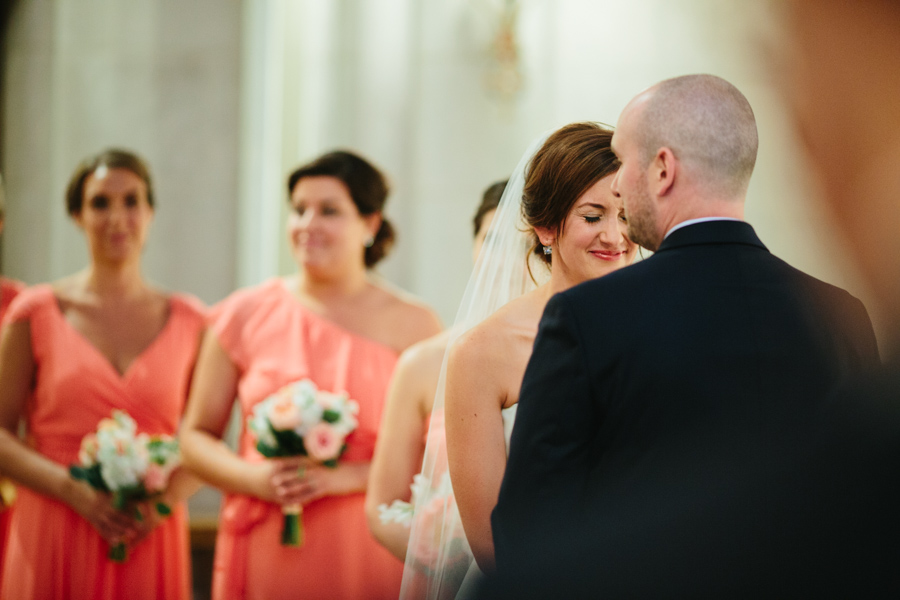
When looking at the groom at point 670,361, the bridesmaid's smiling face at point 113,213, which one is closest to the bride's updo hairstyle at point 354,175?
the bridesmaid's smiling face at point 113,213

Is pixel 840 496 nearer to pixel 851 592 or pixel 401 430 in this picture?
pixel 851 592

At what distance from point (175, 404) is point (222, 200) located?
238 cm

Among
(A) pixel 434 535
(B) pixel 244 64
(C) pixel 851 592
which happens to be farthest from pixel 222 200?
(C) pixel 851 592

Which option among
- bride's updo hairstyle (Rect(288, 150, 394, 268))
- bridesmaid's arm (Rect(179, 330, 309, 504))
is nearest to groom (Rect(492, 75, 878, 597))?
bridesmaid's arm (Rect(179, 330, 309, 504))

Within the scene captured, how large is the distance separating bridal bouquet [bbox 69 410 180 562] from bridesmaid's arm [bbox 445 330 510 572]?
1837 mm

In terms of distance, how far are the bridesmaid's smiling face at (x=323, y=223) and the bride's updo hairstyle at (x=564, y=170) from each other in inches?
61.3

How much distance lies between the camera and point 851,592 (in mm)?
1060

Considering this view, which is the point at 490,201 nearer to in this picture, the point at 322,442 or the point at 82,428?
the point at 322,442

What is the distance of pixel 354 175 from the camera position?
3.51 m

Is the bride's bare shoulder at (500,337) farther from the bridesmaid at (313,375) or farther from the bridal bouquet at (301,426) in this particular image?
the bridesmaid at (313,375)

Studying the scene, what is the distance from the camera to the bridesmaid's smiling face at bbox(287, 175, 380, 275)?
3.48 m

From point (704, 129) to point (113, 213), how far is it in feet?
9.73

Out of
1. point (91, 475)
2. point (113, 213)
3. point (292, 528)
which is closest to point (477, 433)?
point (292, 528)

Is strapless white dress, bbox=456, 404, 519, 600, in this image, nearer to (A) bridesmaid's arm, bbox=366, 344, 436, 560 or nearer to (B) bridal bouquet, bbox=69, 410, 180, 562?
(A) bridesmaid's arm, bbox=366, 344, 436, 560
